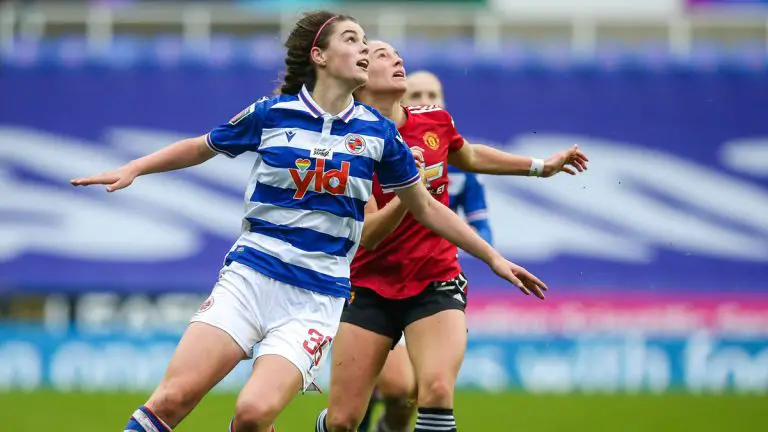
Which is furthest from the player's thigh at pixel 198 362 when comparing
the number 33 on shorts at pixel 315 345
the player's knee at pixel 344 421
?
the player's knee at pixel 344 421

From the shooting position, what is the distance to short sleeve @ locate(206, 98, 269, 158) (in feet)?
19.9

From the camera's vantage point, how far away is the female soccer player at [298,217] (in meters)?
5.71

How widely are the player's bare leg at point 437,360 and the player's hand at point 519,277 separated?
73 centimetres

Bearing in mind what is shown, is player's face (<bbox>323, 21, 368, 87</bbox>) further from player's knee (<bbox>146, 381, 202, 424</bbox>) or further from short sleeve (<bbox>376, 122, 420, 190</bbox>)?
player's knee (<bbox>146, 381, 202, 424</bbox>)

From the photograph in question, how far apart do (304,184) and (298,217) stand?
16 cm

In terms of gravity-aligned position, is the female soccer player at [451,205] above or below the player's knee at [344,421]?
above

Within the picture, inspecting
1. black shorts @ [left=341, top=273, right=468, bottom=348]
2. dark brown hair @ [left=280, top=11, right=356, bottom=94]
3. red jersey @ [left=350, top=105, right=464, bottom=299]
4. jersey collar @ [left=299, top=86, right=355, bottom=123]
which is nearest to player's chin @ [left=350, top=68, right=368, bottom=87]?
jersey collar @ [left=299, top=86, right=355, bottom=123]

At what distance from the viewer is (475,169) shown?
283 inches

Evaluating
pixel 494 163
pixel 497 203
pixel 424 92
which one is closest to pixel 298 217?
pixel 494 163

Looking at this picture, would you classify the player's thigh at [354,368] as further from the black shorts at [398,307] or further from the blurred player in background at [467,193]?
the blurred player in background at [467,193]

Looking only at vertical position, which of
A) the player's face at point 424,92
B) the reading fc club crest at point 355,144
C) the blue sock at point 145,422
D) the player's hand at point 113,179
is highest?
the player's face at point 424,92

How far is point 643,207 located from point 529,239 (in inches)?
62.5

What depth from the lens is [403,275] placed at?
6.96 metres

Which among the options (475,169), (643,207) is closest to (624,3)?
(643,207)
